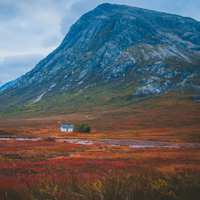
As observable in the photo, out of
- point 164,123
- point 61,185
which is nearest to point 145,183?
point 61,185

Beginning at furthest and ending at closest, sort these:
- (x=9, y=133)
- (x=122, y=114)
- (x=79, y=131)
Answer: (x=122, y=114)
(x=79, y=131)
(x=9, y=133)

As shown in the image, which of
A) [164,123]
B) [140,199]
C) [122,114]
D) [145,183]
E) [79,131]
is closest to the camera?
[140,199]

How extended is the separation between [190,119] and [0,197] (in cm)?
18110

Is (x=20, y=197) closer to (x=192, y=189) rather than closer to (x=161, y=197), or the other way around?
(x=161, y=197)

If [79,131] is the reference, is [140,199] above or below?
above

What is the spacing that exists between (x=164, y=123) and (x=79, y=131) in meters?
84.5

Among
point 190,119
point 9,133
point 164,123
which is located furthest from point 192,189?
point 190,119

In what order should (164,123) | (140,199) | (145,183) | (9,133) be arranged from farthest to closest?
(164,123), (9,133), (145,183), (140,199)

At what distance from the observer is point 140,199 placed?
10.4ft

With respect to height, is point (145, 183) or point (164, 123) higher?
point (145, 183)

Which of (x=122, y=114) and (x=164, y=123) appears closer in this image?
(x=164, y=123)

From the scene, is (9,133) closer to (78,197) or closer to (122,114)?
(78,197)

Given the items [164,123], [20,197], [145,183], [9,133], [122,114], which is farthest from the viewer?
[122,114]

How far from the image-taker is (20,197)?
3.40 m
